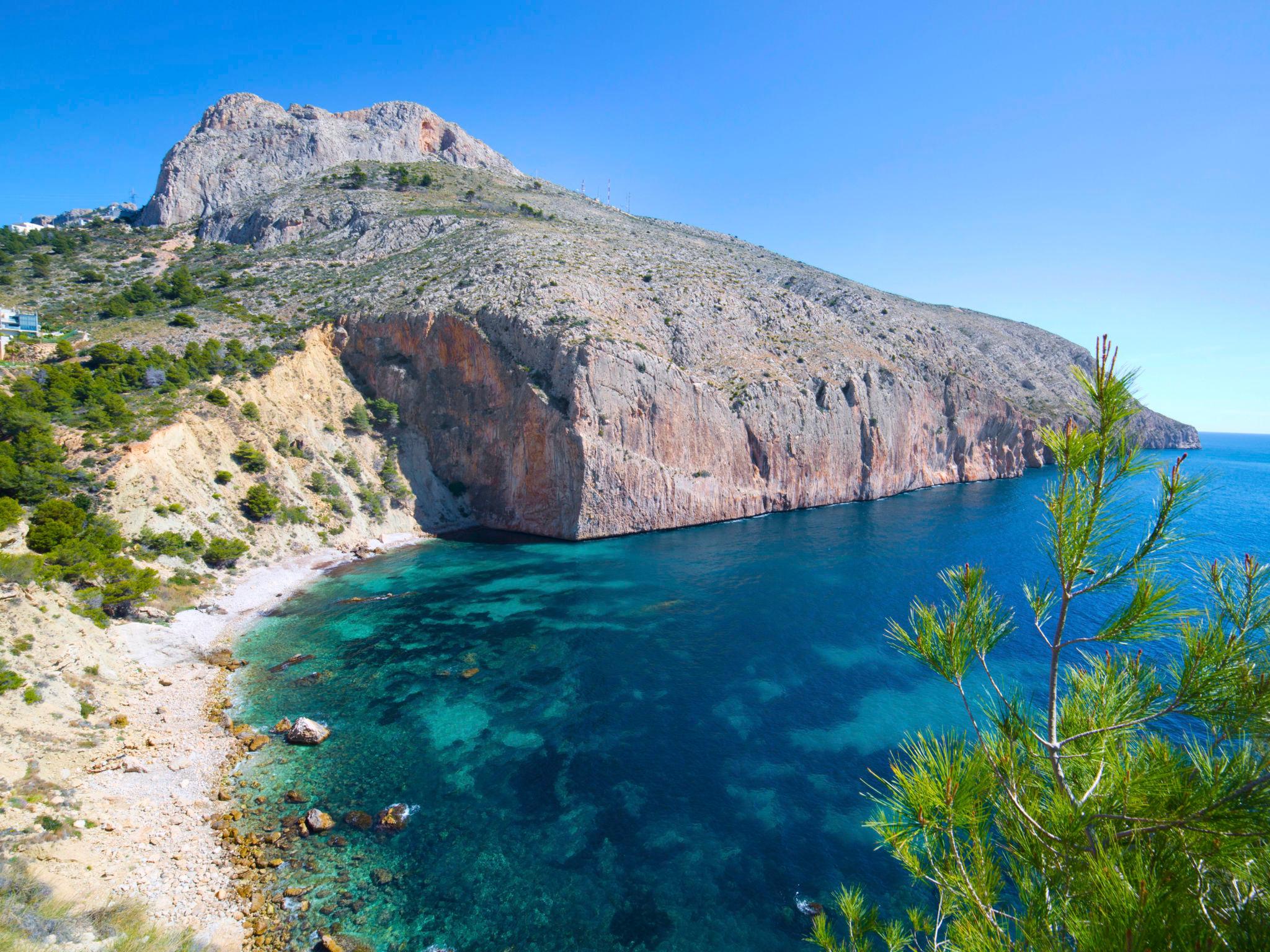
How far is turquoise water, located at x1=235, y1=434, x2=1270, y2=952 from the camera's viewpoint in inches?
504

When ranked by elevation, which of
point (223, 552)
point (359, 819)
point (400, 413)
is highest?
point (400, 413)

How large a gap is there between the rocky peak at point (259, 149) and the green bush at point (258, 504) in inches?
2128

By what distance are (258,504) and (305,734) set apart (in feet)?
69.2

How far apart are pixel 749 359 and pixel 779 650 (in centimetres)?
3540

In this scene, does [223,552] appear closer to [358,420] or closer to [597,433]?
[358,420]

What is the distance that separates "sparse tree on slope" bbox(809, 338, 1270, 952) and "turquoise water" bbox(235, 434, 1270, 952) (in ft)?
13.6

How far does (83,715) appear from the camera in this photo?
56.3 feet

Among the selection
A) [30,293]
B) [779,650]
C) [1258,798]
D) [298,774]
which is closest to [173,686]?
[298,774]

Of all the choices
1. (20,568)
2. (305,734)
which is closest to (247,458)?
(20,568)

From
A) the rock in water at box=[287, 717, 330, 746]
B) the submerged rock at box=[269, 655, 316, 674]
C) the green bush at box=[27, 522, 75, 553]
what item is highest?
the green bush at box=[27, 522, 75, 553]

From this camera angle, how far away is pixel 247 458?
35625 millimetres

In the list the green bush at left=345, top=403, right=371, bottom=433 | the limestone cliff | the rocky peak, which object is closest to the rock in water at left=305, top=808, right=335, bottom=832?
the limestone cliff

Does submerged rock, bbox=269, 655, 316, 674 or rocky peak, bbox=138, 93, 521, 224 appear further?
rocky peak, bbox=138, 93, 521, 224

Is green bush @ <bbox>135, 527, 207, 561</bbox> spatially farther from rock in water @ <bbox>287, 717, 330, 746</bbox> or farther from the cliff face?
the cliff face
